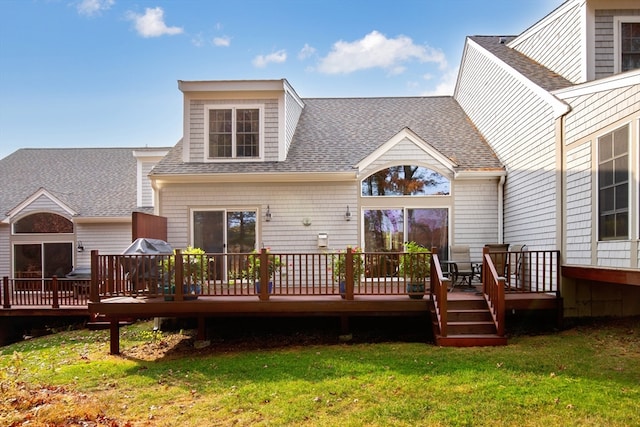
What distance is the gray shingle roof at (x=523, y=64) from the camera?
9.30 metres

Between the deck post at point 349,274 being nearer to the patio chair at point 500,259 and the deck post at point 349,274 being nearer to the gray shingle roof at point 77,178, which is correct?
the patio chair at point 500,259

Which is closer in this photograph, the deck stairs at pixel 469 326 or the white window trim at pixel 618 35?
the deck stairs at pixel 469 326

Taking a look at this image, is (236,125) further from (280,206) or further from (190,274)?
(190,274)

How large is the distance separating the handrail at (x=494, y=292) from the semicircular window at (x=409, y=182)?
3.08 meters

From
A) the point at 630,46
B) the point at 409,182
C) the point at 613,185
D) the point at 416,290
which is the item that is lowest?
the point at 416,290

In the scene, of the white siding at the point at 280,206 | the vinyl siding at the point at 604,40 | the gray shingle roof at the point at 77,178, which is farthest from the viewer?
the gray shingle roof at the point at 77,178

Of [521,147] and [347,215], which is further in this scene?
[347,215]

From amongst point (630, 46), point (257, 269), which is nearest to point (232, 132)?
point (257, 269)

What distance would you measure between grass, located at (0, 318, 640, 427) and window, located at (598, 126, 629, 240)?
181 centimetres

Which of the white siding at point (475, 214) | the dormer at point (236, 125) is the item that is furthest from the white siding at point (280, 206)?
the white siding at point (475, 214)

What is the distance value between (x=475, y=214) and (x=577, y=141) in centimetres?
357

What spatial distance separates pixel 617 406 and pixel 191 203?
30.7 ft

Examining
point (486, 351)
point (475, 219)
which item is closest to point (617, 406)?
point (486, 351)

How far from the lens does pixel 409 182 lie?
11.0 metres
